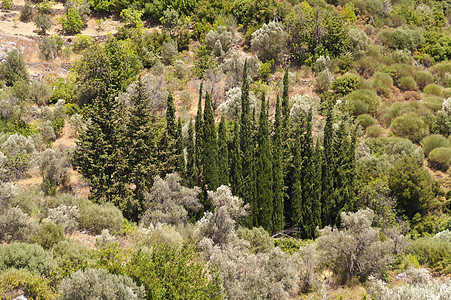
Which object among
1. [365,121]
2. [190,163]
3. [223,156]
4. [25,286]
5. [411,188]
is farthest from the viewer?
[365,121]

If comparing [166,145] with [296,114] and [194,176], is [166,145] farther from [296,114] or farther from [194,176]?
[296,114]

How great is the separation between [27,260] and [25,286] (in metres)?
2.43

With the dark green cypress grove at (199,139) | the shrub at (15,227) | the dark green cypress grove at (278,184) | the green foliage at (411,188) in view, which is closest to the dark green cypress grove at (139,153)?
the dark green cypress grove at (199,139)

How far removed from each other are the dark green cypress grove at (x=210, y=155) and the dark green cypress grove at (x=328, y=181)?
9288mm

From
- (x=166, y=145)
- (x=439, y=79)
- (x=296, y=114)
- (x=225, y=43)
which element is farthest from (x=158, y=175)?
(x=439, y=79)

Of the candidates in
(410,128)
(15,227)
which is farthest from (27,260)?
(410,128)

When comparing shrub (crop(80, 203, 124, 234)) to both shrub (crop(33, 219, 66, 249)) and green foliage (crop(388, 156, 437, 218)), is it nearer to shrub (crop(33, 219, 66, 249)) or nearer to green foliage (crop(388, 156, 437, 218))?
shrub (crop(33, 219, 66, 249))

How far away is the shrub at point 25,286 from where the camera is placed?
2200cm

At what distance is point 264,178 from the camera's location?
38.9 metres

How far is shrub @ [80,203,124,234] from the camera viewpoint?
3206cm

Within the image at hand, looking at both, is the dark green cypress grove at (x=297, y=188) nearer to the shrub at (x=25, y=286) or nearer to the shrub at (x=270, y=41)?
the shrub at (x=270, y=41)

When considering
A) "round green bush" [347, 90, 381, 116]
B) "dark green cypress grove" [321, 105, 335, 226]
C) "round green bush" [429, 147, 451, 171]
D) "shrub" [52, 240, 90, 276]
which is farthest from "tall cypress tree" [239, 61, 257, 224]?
"round green bush" [429, 147, 451, 171]

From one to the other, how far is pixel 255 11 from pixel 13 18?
115ft

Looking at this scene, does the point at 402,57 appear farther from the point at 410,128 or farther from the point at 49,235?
the point at 49,235
